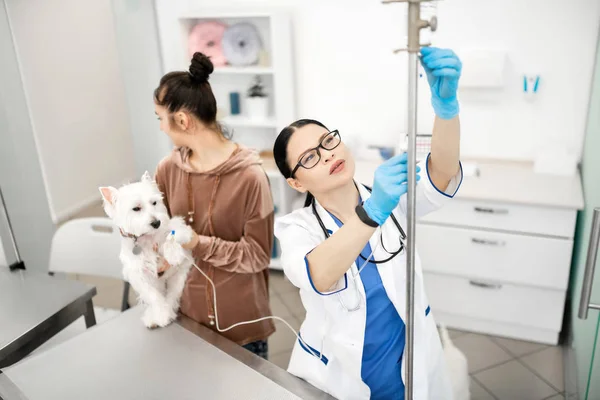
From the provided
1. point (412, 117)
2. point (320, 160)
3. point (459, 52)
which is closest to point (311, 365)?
point (320, 160)

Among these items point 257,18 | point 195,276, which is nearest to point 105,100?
point 257,18

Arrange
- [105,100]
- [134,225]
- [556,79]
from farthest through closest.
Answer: [105,100]
[556,79]
[134,225]

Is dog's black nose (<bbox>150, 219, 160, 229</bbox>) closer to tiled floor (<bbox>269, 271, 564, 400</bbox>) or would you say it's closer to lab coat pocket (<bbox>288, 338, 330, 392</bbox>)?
lab coat pocket (<bbox>288, 338, 330, 392</bbox>)

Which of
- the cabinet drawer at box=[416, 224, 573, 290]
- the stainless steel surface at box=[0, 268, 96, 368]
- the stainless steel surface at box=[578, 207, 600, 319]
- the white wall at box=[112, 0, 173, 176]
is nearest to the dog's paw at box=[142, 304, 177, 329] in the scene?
the stainless steel surface at box=[0, 268, 96, 368]

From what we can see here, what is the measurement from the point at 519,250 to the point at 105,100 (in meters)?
3.80

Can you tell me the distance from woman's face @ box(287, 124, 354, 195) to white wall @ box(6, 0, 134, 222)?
3.48 m

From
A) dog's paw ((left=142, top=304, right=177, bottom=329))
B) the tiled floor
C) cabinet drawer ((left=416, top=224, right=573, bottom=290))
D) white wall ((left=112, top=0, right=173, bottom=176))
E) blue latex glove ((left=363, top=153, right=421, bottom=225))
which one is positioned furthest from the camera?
white wall ((left=112, top=0, right=173, bottom=176))

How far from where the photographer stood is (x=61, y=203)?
4.45 m

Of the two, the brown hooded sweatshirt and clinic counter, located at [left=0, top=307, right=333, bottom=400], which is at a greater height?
the brown hooded sweatshirt

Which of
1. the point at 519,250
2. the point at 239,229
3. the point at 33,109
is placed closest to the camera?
the point at 239,229

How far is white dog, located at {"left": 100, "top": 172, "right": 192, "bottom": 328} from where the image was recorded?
4.81 feet

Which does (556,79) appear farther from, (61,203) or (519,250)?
(61,203)

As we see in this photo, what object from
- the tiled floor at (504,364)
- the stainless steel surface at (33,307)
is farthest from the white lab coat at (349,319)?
the tiled floor at (504,364)

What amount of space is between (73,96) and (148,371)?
3.65 metres
